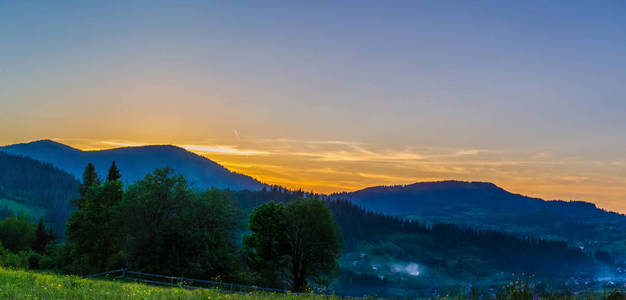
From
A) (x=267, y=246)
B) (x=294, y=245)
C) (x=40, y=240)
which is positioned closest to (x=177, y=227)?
(x=267, y=246)

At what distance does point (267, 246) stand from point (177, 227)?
53.5 ft

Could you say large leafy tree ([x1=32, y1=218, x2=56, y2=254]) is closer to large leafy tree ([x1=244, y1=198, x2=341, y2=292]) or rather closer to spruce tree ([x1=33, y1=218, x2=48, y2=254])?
spruce tree ([x1=33, y1=218, x2=48, y2=254])

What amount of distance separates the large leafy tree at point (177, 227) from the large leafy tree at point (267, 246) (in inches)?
229

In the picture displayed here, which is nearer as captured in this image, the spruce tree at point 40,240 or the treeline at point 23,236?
the spruce tree at point 40,240

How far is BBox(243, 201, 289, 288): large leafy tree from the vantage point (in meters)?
68.0

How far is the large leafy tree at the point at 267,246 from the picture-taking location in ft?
223

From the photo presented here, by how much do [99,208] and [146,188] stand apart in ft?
37.5

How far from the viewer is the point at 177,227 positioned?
5906cm

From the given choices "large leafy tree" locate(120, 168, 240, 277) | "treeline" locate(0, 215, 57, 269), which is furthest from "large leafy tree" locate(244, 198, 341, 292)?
"treeline" locate(0, 215, 57, 269)

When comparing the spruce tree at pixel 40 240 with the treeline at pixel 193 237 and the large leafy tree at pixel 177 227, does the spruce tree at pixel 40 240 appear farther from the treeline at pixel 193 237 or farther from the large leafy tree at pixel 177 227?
the large leafy tree at pixel 177 227

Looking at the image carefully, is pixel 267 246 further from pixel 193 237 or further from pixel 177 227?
pixel 177 227

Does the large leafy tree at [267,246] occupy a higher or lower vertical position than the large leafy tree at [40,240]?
higher

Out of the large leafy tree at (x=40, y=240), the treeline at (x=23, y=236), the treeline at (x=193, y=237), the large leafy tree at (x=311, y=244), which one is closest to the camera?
the treeline at (x=193, y=237)

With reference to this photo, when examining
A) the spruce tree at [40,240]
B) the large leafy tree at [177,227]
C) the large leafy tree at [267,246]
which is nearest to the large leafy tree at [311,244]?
the large leafy tree at [267,246]
